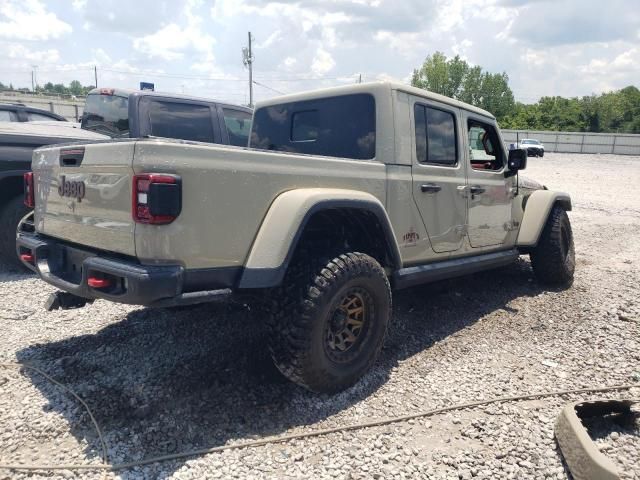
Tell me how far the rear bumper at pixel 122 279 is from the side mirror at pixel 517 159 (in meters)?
3.21

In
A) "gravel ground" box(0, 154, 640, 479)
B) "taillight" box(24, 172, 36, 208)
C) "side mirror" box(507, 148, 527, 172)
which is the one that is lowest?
"gravel ground" box(0, 154, 640, 479)

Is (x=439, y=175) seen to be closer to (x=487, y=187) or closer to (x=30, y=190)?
(x=487, y=187)

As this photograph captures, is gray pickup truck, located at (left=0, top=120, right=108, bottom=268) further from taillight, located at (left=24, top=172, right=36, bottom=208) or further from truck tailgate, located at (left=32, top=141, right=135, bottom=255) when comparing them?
truck tailgate, located at (left=32, top=141, right=135, bottom=255)

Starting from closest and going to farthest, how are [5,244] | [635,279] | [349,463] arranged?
[349,463] < [5,244] < [635,279]

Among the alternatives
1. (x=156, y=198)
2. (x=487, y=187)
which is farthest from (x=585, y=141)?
(x=156, y=198)

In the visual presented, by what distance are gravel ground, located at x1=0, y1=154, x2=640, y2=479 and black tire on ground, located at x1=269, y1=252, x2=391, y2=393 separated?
0.22 m

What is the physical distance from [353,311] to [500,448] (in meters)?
1.11

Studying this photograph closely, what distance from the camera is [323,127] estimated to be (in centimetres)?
379

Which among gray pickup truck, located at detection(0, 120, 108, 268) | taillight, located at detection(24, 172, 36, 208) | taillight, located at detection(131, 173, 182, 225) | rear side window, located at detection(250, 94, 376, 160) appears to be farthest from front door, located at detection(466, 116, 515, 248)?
gray pickup truck, located at detection(0, 120, 108, 268)

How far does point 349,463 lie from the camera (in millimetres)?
2467

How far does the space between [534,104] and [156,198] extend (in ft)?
244

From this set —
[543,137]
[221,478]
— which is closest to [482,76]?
[543,137]

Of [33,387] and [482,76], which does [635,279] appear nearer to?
[33,387]

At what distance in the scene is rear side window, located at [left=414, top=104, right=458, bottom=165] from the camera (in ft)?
12.2
